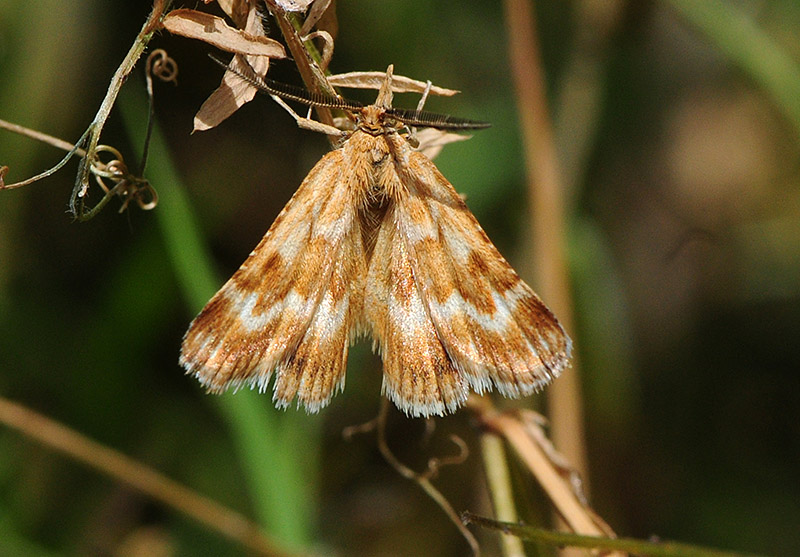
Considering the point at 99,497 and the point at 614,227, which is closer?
the point at 99,497

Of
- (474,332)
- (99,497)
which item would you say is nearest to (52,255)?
(99,497)

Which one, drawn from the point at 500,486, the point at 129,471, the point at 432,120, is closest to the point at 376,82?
the point at 432,120

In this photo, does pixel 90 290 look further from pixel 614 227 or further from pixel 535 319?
pixel 614 227

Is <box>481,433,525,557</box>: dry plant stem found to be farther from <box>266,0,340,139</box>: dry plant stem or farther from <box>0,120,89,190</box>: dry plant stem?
<box>0,120,89,190</box>: dry plant stem

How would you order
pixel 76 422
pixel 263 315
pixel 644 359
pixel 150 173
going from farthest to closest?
pixel 644 359 → pixel 76 422 → pixel 150 173 → pixel 263 315

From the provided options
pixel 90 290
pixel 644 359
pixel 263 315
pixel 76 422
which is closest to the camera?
pixel 263 315

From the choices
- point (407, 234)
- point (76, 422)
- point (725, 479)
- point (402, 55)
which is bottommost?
point (76, 422)

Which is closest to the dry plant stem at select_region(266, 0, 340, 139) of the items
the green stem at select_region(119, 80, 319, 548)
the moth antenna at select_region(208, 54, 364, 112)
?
the moth antenna at select_region(208, 54, 364, 112)

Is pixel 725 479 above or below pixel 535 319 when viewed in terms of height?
below
